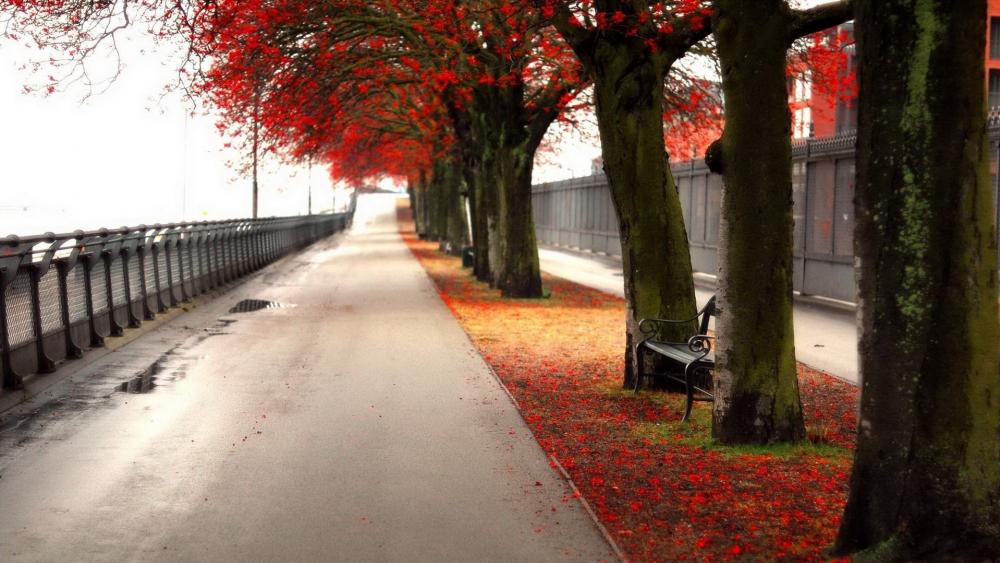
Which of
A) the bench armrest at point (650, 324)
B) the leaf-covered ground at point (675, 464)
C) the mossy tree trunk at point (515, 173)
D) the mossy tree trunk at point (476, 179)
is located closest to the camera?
the leaf-covered ground at point (675, 464)

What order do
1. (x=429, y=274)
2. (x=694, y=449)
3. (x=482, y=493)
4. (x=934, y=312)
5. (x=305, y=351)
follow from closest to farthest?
(x=934, y=312)
(x=482, y=493)
(x=694, y=449)
(x=305, y=351)
(x=429, y=274)

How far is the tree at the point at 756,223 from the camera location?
301 inches

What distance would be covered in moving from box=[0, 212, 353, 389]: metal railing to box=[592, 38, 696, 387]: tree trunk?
18.2 ft

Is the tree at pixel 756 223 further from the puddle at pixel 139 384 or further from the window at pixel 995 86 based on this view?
the window at pixel 995 86

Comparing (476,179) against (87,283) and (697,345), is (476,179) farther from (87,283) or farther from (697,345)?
(697,345)

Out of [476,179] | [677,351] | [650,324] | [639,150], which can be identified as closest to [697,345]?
[677,351]

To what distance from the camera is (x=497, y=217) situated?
2423cm

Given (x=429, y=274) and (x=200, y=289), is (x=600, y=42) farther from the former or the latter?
(x=429, y=274)

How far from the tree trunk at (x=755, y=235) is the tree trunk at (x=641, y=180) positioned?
278cm

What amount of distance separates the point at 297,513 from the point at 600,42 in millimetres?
6149

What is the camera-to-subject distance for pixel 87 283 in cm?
1351

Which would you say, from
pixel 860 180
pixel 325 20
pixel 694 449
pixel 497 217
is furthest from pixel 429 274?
pixel 860 180

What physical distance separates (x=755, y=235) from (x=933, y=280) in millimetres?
2933

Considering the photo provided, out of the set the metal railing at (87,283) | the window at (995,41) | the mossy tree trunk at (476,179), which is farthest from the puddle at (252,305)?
the window at (995,41)
